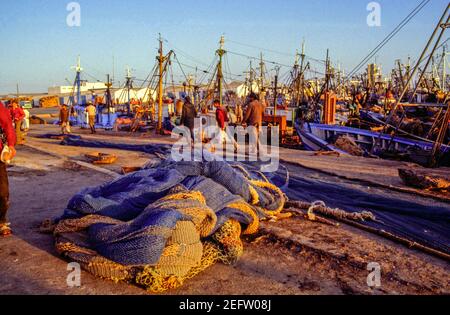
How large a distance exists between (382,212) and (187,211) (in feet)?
9.95

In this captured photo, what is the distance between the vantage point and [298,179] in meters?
7.36

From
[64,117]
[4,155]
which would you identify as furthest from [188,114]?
[4,155]

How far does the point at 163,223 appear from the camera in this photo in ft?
11.6

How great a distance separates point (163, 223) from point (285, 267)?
1217 millimetres

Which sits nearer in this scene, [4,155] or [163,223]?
[163,223]

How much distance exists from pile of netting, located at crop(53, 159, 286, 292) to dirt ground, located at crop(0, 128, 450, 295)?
0.13 m

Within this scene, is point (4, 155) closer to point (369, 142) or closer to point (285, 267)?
point (285, 267)

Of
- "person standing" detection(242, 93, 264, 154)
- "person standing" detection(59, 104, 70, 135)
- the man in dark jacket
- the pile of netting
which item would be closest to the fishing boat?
"person standing" detection(242, 93, 264, 154)

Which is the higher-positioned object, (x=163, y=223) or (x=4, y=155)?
(x=4, y=155)

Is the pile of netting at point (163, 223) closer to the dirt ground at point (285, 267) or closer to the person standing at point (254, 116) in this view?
the dirt ground at point (285, 267)

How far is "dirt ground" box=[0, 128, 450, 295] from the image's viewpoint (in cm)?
330

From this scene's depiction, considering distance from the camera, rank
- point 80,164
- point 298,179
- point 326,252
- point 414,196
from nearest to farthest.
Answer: point 326,252, point 414,196, point 298,179, point 80,164
